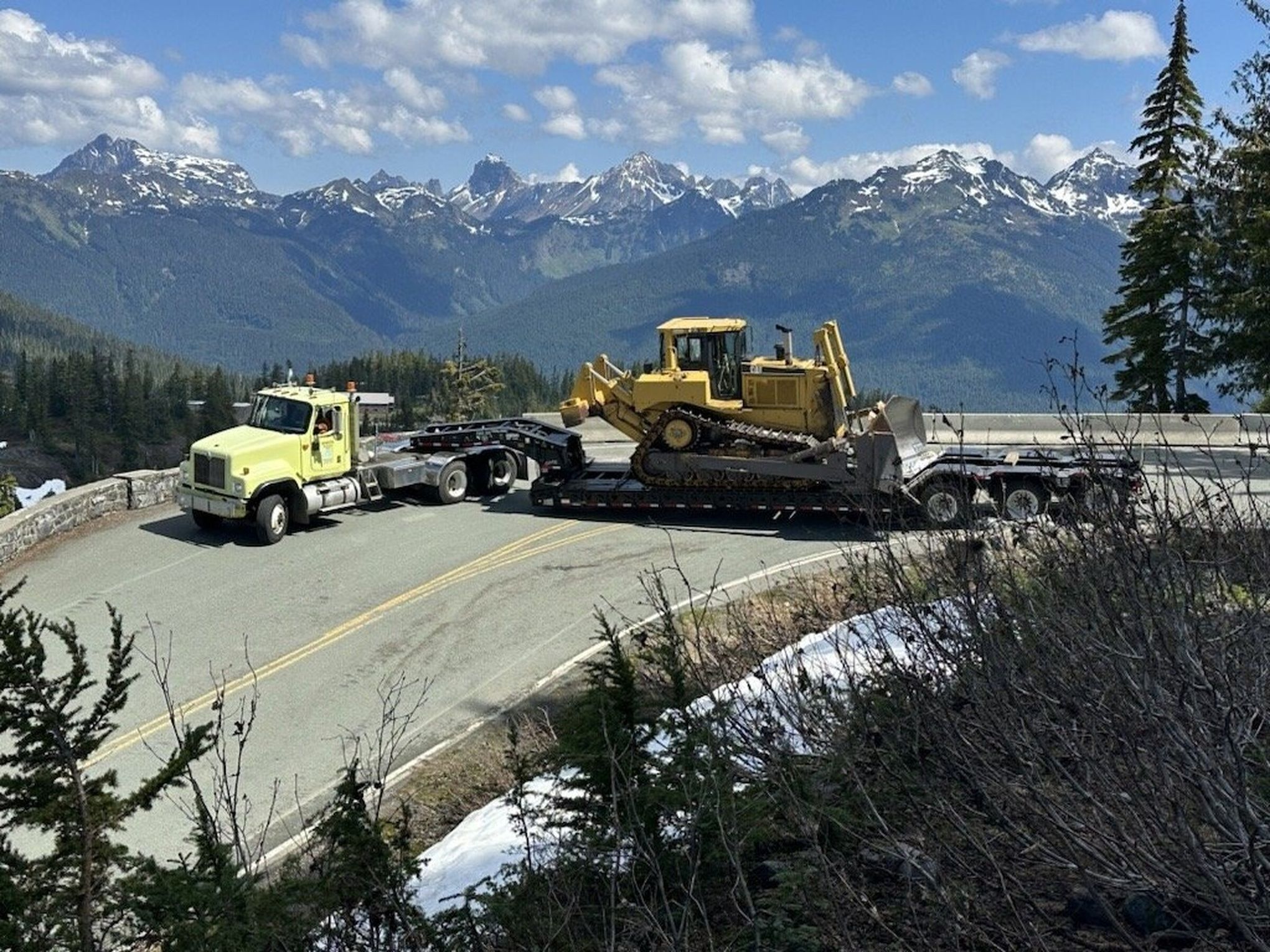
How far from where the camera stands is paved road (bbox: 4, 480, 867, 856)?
12172 millimetres

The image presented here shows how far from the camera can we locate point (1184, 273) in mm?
31922

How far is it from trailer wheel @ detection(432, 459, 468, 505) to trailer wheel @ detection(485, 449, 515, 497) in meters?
0.56

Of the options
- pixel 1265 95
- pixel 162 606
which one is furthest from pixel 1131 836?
pixel 1265 95

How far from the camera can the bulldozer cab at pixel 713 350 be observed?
2039 centimetres

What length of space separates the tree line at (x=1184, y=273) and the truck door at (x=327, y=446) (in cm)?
1882

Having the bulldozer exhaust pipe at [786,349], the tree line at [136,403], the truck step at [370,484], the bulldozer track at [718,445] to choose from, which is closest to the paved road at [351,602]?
the truck step at [370,484]

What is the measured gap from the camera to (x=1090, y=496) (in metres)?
6.85

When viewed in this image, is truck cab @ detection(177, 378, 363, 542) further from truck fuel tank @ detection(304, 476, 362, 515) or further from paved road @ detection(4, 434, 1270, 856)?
paved road @ detection(4, 434, 1270, 856)

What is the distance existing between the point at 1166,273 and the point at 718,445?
19.1 meters

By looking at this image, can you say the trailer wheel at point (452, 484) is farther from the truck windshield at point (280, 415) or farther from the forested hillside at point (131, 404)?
the forested hillside at point (131, 404)

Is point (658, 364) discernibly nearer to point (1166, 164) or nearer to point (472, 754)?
point (472, 754)

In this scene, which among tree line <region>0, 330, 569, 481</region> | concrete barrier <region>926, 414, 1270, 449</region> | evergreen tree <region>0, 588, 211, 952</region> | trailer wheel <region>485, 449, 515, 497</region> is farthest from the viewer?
tree line <region>0, 330, 569, 481</region>

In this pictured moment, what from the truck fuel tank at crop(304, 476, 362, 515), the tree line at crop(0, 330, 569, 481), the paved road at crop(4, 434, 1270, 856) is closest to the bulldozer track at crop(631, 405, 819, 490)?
the paved road at crop(4, 434, 1270, 856)

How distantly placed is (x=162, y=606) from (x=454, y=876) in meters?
9.08
